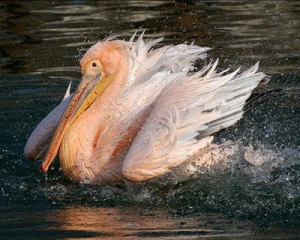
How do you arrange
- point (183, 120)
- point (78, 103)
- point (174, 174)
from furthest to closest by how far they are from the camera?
point (78, 103) → point (174, 174) → point (183, 120)

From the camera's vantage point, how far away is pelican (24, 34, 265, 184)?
5.84 meters

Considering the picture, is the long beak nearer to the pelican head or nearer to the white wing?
the pelican head

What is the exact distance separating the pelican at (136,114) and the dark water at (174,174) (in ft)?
0.69

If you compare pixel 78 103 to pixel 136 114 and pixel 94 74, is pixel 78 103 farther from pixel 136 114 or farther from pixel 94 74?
pixel 136 114

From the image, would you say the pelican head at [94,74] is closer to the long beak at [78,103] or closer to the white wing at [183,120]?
the long beak at [78,103]

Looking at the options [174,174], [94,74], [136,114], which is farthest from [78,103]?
[174,174]

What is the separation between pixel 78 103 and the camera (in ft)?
21.0

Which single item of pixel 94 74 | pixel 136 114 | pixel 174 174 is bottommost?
pixel 174 174

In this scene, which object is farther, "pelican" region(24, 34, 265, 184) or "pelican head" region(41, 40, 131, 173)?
"pelican head" region(41, 40, 131, 173)

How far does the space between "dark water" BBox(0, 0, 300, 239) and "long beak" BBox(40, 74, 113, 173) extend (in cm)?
27

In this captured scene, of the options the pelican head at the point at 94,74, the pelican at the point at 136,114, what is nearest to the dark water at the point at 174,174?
the pelican at the point at 136,114

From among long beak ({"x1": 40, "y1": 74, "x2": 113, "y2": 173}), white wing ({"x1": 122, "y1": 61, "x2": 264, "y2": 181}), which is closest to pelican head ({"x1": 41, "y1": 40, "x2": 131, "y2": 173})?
long beak ({"x1": 40, "y1": 74, "x2": 113, "y2": 173})

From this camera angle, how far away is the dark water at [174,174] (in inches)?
213

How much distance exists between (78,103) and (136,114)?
45 cm
